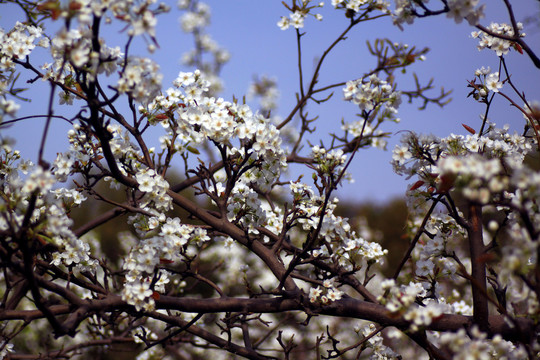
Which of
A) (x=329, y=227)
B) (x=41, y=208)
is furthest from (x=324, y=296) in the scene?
(x=41, y=208)

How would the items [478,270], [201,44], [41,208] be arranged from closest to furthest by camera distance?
[478,270], [41,208], [201,44]

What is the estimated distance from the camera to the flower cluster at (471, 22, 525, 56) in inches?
92.4

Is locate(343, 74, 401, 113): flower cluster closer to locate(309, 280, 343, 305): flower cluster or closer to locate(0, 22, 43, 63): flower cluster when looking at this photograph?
locate(309, 280, 343, 305): flower cluster

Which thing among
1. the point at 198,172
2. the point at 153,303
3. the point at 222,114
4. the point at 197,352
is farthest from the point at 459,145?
the point at 197,352

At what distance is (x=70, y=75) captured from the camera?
231 centimetres

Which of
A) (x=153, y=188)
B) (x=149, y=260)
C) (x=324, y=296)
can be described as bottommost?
(x=324, y=296)

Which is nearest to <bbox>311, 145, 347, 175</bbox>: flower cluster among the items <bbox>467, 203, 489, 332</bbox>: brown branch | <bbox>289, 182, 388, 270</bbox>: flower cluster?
<bbox>289, 182, 388, 270</bbox>: flower cluster

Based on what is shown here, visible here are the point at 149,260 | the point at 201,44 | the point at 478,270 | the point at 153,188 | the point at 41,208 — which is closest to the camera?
the point at 149,260

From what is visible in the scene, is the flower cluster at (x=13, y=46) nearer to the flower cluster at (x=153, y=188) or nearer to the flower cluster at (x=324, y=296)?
the flower cluster at (x=153, y=188)

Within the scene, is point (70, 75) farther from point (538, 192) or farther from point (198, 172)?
point (538, 192)

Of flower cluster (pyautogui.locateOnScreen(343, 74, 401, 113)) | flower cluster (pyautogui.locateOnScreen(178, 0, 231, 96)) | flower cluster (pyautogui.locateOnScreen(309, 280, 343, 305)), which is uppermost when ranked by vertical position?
flower cluster (pyautogui.locateOnScreen(178, 0, 231, 96))

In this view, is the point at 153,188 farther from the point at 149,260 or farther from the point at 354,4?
the point at 354,4

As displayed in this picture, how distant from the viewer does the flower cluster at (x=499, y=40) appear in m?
2.35

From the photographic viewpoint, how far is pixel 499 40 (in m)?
2.36
